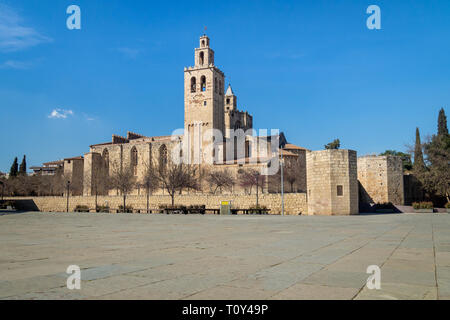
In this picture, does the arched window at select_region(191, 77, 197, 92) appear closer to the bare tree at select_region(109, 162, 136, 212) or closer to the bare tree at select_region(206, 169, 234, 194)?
the bare tree at select_region(206, 169, 234, 194)

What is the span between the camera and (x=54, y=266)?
4734 millimetres

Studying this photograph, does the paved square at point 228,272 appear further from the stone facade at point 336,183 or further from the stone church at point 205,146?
the stone church at point 205,146

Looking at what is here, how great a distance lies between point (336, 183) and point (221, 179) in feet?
94.0

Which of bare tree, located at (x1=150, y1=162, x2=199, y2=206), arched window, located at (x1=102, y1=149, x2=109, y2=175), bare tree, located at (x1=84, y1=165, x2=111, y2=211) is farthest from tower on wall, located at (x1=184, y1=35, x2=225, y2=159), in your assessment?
arched window, located at (x1=102, y1=149, x2=109, y2=175)

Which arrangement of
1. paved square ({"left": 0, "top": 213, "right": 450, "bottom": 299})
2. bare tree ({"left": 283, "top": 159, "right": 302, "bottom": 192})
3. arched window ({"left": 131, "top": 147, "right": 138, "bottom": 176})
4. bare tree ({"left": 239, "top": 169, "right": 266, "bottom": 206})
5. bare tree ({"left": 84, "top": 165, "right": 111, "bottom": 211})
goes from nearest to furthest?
paved square ({"left": 0, "top": 213, "right": 450, "bottom": 299})
bare tree ({"left": 239, "top": 169, "right": 266, "bottom": 206})
bare tree ({"left": 283, "top": 159, "right": 302, "bottom": 192})
bare tree ({"left": 84, "top": 165, "right": 111, "bottom": 211})
arched window ({"left": 131, "top": 147, "right": 138, "bottom": 176})

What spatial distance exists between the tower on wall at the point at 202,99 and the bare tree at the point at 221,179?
706 centimetres

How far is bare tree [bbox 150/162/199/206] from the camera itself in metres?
42.4

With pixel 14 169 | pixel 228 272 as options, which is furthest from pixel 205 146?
pixel 228 272

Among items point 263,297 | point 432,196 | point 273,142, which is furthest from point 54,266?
point 273,142

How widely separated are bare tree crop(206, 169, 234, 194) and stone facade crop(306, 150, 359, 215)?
27.5m

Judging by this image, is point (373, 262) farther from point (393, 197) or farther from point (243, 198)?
point (243, 198)

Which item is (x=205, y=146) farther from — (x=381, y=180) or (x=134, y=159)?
(x=381, y=180)

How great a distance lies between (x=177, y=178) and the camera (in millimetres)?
44031
